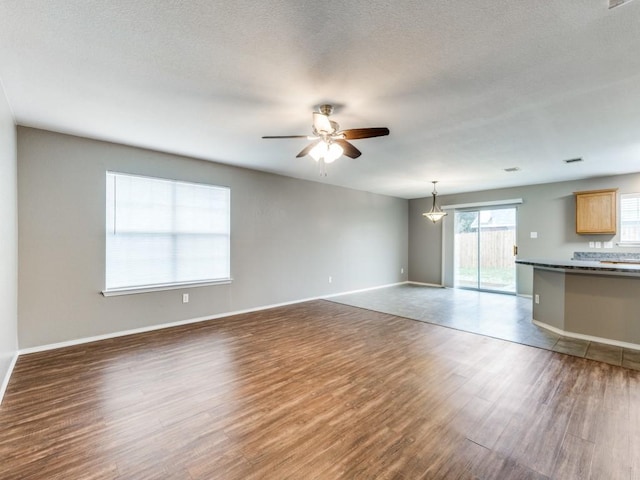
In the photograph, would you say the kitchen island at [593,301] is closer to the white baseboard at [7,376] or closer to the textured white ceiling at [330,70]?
the textured white ceiling at [330,70]

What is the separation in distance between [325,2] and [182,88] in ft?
4.88

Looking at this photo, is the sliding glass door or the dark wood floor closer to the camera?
the dark wood floor

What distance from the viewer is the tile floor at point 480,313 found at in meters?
3.38

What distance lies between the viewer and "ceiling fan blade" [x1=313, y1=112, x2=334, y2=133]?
7.91 feet

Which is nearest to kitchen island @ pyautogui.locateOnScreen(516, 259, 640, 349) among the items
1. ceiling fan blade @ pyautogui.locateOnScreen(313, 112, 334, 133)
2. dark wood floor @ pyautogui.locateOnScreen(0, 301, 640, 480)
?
dark wood floor @ pyautogui.locateOnScreen(0, 301, 640, 480)

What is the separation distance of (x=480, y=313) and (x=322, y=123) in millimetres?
4381

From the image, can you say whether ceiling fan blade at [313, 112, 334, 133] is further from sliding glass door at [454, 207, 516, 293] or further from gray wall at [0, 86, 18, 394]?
sliding glass door at [454, 207, 516, 293]

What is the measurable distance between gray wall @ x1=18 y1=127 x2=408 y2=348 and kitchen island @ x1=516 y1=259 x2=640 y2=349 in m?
3.83

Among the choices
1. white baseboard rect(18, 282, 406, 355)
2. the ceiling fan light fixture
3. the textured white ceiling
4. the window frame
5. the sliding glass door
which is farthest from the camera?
the sliding glass door

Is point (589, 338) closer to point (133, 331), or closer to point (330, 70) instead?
point (330, 70)

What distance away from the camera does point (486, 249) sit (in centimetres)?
713

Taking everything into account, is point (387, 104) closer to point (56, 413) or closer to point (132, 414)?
point (132, 414)

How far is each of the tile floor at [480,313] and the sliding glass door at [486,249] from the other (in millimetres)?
384

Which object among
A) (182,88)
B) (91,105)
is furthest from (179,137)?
(182,88)
